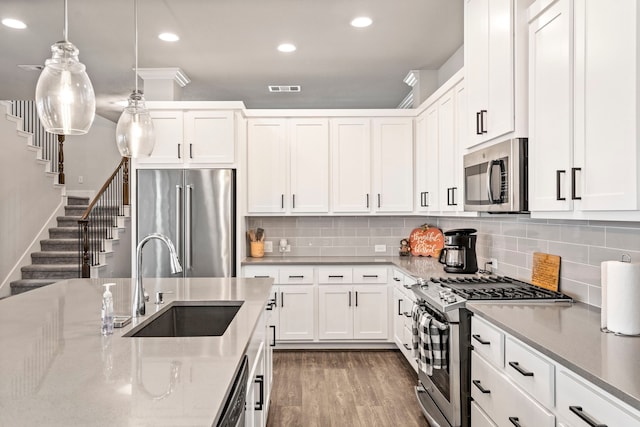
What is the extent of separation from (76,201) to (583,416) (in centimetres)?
858

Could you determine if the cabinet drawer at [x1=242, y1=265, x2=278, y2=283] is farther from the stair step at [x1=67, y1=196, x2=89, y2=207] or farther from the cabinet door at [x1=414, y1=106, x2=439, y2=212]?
the stair step at [x1=67, y1=196, x2=89, y2=207]

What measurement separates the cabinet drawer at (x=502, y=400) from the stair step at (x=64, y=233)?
21.8 feet

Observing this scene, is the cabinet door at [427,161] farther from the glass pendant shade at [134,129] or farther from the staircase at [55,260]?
the staircase at [55,260]

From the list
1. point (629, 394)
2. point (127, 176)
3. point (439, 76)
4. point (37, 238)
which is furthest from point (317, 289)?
point (37, 238)

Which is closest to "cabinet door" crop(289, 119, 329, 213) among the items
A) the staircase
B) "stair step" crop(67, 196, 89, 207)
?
the staircase

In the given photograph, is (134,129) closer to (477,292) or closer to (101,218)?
(477,292)

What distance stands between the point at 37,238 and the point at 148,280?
16.0ft

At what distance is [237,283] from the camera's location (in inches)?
122

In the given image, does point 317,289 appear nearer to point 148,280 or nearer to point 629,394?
point 148,280

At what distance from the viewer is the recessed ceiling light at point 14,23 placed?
365cm

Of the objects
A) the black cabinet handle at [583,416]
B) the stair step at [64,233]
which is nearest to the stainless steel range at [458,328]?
the black cabinet handle at [583,416]

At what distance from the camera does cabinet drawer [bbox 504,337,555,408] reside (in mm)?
1660

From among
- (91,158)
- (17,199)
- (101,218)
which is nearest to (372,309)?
(101,218)

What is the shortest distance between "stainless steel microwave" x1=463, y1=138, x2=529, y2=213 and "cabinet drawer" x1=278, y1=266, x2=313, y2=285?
2.11 m
